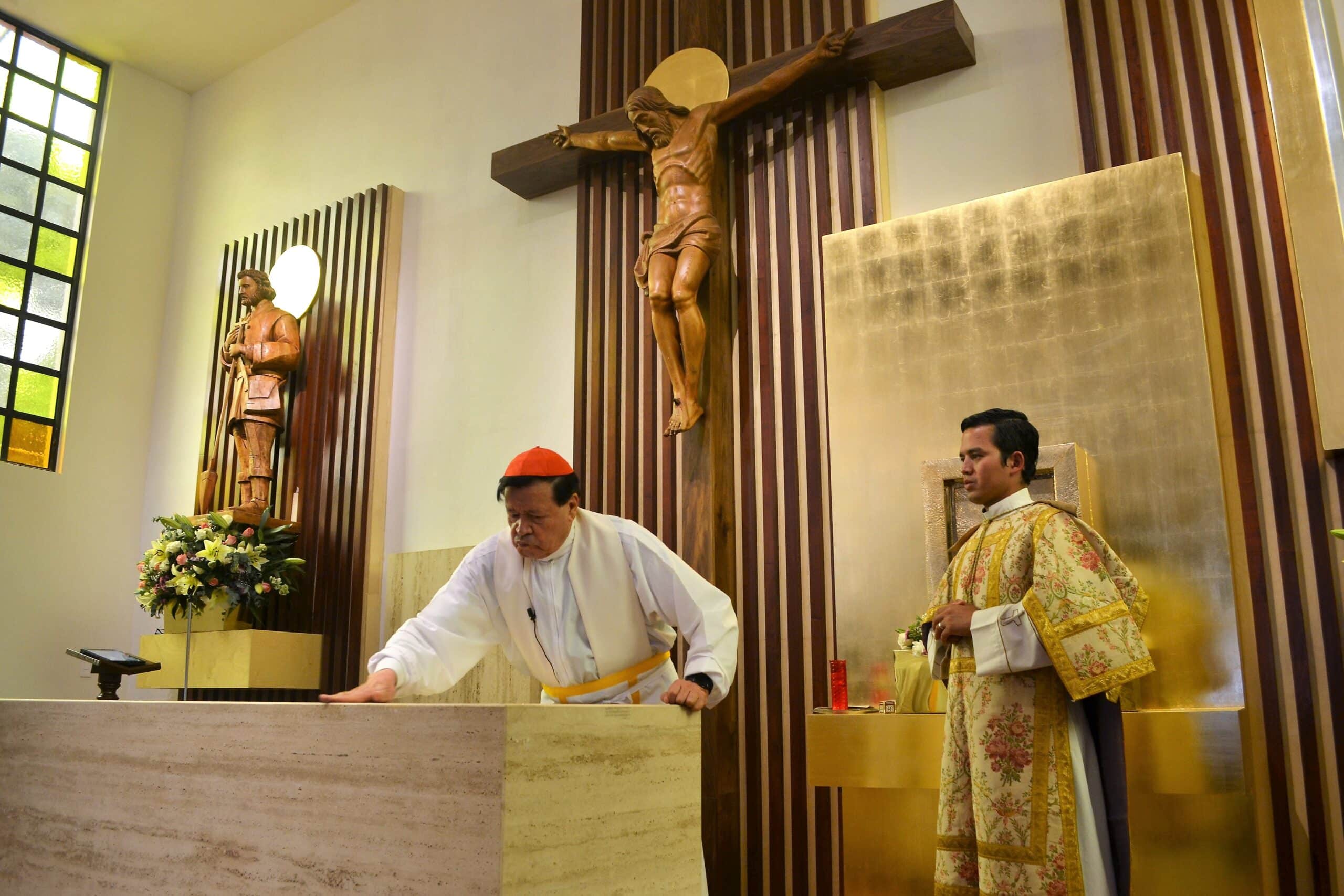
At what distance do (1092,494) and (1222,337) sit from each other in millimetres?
726

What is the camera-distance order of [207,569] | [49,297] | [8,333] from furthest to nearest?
[49,297], [8,333], [207,569]

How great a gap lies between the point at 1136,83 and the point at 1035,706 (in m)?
2.64

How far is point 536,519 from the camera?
10.6ft

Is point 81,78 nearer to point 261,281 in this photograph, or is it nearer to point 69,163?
point 69,163

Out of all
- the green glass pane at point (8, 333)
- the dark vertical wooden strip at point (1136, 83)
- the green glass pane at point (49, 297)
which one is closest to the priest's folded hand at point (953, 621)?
the dark vertical wooden strip at point (1136, 83)

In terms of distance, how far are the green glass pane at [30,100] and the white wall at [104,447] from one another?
406 millimetres

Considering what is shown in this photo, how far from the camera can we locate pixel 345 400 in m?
6.69

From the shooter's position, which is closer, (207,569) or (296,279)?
(207,569)

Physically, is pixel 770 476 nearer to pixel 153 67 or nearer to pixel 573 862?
pixel 573 862

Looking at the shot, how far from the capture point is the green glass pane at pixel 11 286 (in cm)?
759

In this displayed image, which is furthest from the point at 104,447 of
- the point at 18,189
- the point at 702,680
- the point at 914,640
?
the point at 702,680

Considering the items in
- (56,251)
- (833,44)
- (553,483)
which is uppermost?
(56,251)

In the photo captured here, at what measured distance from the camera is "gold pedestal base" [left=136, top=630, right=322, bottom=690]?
19.7ft

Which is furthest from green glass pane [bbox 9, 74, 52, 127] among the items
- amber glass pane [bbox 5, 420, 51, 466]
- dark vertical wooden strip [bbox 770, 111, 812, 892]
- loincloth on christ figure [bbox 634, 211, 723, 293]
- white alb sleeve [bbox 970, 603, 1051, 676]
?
white alb sleeve [bbox 970, 603, 1051, 676]
